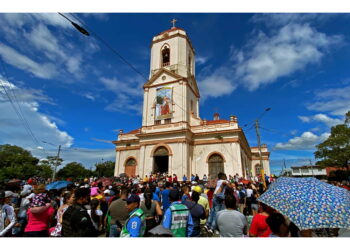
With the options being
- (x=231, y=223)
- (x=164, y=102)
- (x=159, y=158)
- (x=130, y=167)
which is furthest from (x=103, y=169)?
(x=231, y=223)

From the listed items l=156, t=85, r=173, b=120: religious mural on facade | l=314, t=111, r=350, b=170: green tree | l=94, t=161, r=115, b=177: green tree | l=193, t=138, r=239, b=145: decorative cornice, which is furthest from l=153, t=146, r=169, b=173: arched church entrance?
l=94, t=161, r=115, b=177: green tree

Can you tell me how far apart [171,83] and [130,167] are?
13.2 m

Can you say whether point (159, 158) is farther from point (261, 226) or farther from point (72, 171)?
point (72, 171)

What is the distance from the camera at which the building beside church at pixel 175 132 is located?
68.4ft

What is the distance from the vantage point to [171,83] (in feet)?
80.1

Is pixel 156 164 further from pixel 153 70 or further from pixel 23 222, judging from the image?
pixel 23 222

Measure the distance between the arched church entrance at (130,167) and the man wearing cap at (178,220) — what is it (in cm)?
2187

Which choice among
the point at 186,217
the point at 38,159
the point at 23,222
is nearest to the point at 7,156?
the point at 38,159

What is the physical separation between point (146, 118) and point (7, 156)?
136 feet

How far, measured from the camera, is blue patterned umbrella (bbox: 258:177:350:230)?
2.45 metres

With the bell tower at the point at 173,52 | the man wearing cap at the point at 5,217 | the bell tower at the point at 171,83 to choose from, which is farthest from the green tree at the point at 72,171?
the man wearing cap at the point at 5,217

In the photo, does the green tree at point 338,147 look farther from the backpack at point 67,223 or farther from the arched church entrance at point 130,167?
the backpack at point 67,223

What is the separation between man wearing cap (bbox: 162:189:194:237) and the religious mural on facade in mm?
19773

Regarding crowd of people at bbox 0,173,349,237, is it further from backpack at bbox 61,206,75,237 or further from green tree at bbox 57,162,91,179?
green tree at bbox 57,162,91,179
